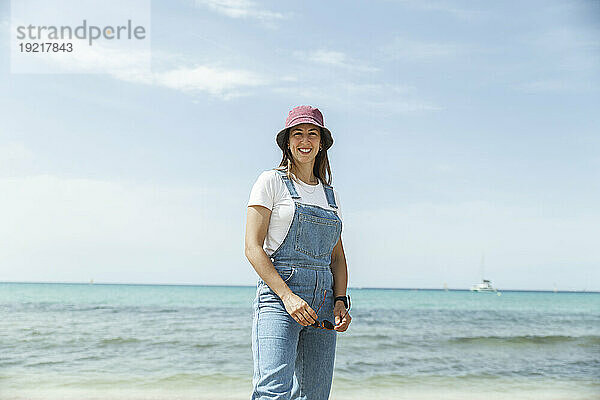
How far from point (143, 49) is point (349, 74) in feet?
6.72

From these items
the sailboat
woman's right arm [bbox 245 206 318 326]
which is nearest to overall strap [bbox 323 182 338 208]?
woman's right arm [bbox 245 206 318 326]

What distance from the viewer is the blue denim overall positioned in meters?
1.74

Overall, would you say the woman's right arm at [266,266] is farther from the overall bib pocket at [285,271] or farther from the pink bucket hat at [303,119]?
the pink bucket hat at [303,119]

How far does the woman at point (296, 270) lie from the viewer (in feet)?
5.72

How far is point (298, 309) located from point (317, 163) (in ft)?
1.59

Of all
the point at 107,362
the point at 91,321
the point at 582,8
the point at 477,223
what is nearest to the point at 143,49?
the point at 107,362

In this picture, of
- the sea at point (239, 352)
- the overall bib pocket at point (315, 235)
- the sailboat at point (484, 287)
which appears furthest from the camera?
the sailboat at point (484, 287)

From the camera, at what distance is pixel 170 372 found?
6.37 meters

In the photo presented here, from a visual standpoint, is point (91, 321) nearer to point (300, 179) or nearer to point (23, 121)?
point (23, 121)

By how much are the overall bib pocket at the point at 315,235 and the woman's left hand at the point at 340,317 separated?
147 mm

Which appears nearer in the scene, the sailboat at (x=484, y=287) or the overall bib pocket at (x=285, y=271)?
the overall bib pocket at (x=285, y=271)

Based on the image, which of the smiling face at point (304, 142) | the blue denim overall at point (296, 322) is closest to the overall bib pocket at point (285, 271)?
the blue denim overall at point (296, 322)

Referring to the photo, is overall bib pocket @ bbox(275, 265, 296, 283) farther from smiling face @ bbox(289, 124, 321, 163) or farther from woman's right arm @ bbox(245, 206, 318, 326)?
smiling face @ bbox(289, 124, 321, 163)

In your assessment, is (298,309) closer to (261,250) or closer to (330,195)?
(261,250)
